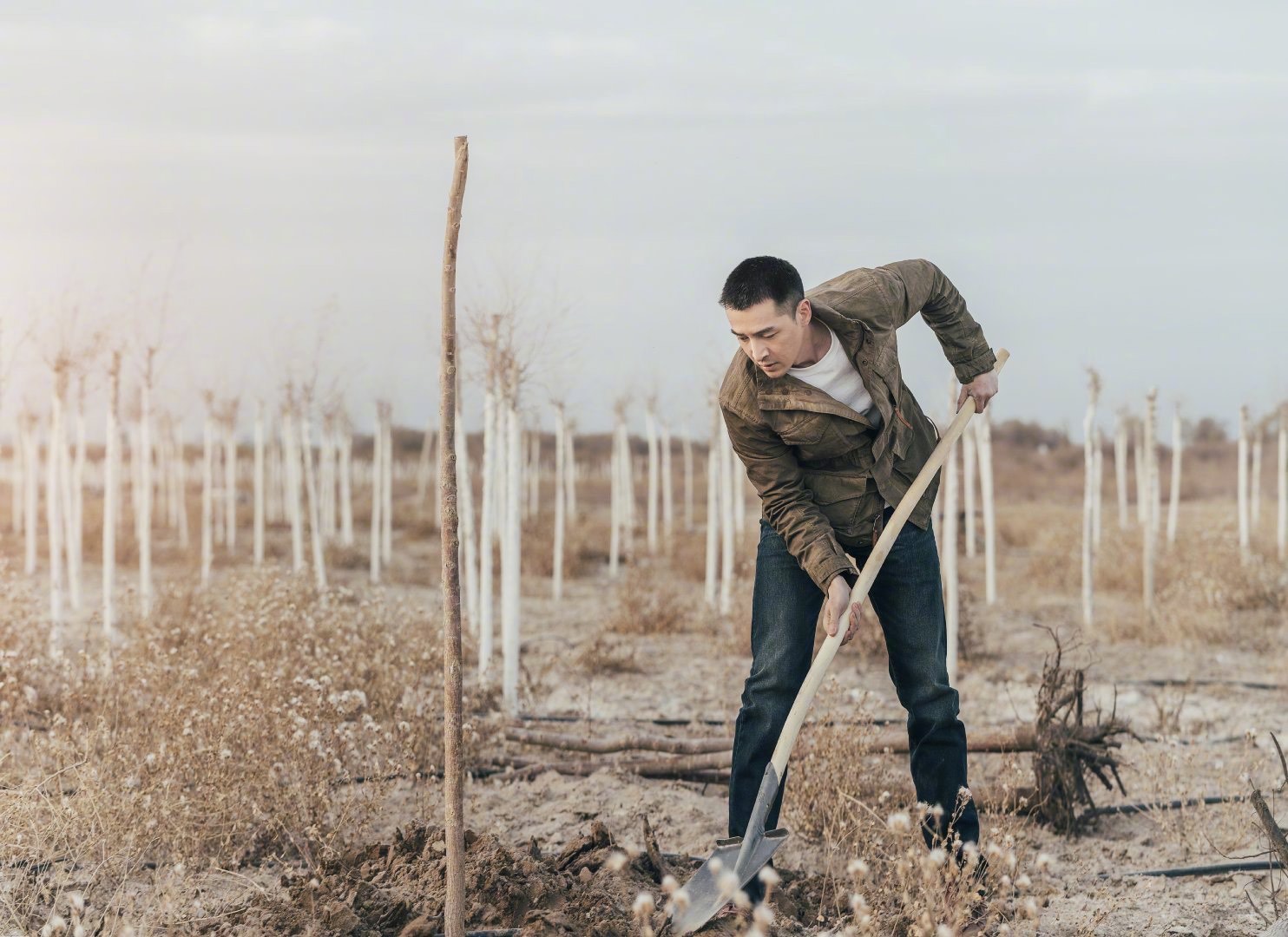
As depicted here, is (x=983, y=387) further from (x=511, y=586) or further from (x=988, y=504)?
(x=988, y=504)

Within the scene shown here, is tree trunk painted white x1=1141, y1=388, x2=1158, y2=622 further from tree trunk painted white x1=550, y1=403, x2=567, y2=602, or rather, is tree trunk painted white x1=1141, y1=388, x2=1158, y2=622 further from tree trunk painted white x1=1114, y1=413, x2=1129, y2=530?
tree trunk painted white x1=1114, y1=413, x2=1129, y2=530

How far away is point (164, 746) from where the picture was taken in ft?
11.5

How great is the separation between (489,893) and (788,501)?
1.29 metres

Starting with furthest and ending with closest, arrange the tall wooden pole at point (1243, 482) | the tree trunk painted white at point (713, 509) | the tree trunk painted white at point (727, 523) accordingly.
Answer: the tall wooden pole at point (1243, 482)
the tree trunk painted white at point (713, 509)
the tree trunk painted white at point (727, 523)

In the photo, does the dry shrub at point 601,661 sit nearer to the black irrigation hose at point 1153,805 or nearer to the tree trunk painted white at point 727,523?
the tree trunk painted white at point 727,523

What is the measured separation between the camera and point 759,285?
2670 millimetres

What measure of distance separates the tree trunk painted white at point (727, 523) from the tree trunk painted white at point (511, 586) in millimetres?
3270

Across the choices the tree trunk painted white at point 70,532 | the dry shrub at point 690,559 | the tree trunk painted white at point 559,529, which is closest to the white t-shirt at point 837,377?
the tree trunk painted white at point 70,532

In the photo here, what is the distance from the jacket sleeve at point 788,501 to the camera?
2.87m

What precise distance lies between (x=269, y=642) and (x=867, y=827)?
3260 millimetres

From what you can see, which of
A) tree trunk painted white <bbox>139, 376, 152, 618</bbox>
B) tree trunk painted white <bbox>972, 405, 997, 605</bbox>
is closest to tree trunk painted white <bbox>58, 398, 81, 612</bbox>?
tree trunk painted white <bbox>139, 376, 152, 618</bbox>

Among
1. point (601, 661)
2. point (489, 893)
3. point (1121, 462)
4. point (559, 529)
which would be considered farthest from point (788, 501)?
point (1121, 462)

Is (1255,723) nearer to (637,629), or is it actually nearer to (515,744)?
(515,744)

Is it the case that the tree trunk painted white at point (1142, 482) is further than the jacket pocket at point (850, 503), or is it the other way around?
the tree trunk painted white at point (1142, 482)
